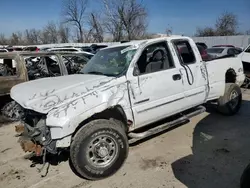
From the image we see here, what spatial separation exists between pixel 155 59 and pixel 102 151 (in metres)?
1.92

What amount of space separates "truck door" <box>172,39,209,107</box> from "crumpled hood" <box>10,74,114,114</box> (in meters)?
1.55

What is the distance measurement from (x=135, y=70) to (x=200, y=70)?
5.09 ft

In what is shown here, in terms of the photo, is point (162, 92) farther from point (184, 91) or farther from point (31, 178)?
point (31, 178)

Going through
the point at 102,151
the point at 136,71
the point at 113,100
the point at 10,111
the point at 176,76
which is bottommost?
the point at 102,151

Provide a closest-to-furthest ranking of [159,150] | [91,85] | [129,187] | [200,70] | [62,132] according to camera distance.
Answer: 1. [62,132]
2. [129,187]
3. [91,85]
4. [159,150]
5. [200,70]

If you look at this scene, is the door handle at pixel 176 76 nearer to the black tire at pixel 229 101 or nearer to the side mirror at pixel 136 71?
the side mirror at pixel 136 71

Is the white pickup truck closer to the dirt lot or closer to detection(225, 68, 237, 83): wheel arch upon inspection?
the dirt lot

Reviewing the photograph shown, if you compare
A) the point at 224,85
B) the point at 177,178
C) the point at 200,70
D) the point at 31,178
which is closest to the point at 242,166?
the point at 177,178

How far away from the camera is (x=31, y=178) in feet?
11.8

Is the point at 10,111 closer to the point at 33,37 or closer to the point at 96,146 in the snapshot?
the point at 96,146

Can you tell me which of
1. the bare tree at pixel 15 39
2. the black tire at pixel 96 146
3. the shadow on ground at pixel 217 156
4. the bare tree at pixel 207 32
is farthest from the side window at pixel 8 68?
the bare tree at pixel 15 39

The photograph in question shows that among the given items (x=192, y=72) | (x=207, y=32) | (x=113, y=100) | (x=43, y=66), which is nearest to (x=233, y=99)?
(x=192, y=72)

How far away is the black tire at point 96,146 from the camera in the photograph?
323 cm

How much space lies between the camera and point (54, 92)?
3432 mm
